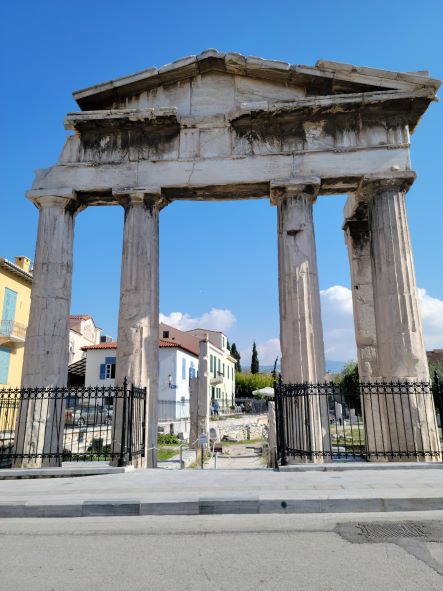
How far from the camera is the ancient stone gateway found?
37.2 feet

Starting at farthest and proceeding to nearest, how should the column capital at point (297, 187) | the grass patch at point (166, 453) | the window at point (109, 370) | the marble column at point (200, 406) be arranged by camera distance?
the window at point (109, 370), the marble column at point (200, 406), the grass patch at point (166, 453), the column capital at point (297, 187)

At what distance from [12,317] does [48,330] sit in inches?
542

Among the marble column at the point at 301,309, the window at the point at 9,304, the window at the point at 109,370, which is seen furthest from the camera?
the window at the point at 109,370

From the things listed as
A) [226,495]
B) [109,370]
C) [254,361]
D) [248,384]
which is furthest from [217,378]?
[226,495]

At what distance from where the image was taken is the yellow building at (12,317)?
23.0m

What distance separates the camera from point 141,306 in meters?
11.7

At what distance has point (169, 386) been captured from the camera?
34375 millimetres

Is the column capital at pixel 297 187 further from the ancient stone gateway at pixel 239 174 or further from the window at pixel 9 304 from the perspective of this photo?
the window at pixel 9 304

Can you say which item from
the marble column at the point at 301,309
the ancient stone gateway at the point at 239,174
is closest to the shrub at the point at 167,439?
the ancient stone gateway at the point at 239,174

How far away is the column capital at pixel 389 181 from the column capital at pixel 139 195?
5.16m

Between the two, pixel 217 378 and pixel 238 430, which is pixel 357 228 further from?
pixel 217 378

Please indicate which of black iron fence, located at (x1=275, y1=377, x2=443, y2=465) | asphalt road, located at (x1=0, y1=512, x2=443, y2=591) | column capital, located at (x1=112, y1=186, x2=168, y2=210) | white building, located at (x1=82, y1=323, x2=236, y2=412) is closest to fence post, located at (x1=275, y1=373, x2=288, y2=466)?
black iron fence, located at (x1=275, y1=377, x2=443, y2=465)

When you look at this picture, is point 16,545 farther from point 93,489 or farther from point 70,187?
point 70,187

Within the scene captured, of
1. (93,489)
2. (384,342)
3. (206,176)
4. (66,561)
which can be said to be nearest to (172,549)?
(66,561)
